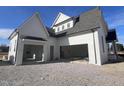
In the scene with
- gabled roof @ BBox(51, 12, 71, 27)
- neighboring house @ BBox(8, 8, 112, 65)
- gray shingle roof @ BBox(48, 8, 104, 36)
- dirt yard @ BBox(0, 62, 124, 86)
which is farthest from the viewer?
gabled roof @ BBox(51, 12, 71, 27)

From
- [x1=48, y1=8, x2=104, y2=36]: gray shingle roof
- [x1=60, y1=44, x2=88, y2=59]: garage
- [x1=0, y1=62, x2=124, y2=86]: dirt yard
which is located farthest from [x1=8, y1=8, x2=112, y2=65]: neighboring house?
[x1=0, y1=62, x2=124, y2=86]: dirt yard

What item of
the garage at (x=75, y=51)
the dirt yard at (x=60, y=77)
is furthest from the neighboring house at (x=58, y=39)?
the dirt yard at (x=60, y=77)

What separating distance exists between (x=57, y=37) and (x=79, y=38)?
4.75m

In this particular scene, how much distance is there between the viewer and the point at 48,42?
1519cm

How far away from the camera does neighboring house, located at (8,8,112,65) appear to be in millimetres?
11721

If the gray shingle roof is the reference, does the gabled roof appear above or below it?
above

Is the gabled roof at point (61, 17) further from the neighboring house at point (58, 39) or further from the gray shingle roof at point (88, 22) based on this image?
the gray shingle roof at point (88, 22)

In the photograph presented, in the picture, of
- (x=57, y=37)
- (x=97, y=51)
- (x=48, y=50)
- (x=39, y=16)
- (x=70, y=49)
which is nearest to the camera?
(x=97, y=51)

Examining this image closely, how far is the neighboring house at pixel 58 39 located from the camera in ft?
38.5

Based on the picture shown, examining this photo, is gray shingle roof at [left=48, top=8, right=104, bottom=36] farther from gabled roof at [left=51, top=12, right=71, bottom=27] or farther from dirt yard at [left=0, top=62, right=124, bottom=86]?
dirt yard at [left=0, top=62, right=124, bottom=86]

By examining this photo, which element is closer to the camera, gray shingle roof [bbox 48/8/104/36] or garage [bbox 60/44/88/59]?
gray shingle roof [bbox 48/8/104/36]
